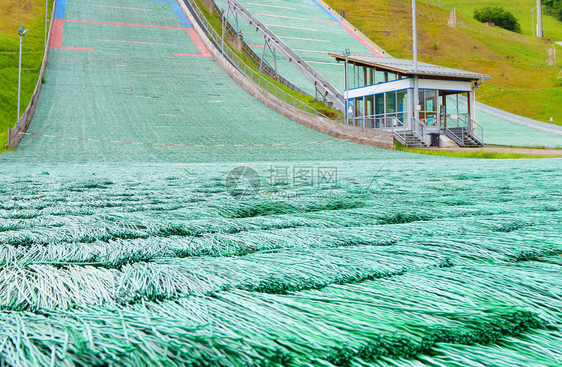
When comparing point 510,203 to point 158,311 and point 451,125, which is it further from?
point 451,125

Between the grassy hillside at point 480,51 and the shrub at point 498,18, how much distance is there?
662 inches

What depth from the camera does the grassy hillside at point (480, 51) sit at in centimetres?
3453

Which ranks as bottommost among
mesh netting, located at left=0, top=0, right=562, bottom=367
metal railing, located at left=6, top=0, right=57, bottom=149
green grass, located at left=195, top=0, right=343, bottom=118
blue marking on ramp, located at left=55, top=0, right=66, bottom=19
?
mesh netting, located at left=0, top=0, right=562, bottom=367

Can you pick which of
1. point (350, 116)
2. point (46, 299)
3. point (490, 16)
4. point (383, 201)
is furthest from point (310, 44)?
point (490, 16)

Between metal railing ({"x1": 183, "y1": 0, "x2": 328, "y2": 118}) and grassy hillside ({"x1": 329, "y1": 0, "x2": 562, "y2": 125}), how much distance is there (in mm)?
17847

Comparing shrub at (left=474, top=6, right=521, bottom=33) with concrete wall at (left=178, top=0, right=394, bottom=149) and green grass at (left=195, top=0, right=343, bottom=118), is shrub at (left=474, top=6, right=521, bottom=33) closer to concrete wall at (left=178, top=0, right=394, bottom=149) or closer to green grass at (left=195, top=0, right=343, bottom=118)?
green grass at (left=195, top=0, right=343, bottom=118)

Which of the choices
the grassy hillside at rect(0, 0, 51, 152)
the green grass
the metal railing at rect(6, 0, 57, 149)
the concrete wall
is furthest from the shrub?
the metal railing at rect(6, 0, 57, 149)

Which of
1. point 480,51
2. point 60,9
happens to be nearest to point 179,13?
point 60,9

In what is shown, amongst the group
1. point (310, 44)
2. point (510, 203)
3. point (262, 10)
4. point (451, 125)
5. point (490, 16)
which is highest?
point (490, 16)

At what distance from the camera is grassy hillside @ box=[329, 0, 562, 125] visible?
1359 inches

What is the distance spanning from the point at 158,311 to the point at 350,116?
80.6ft

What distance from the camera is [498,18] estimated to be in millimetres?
86375

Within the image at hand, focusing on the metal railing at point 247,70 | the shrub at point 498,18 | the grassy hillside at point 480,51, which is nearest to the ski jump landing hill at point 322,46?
the metal railing at point 247,70

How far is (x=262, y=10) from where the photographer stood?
44.4 meters
